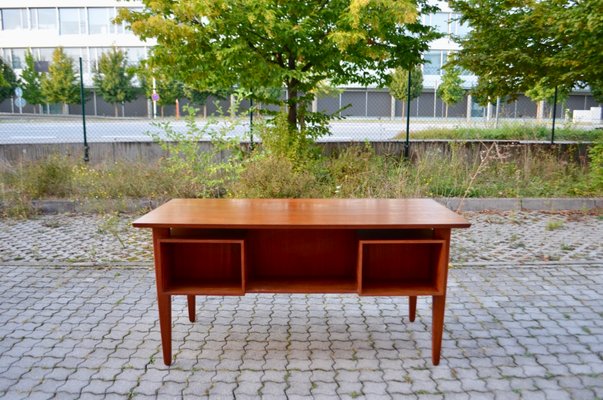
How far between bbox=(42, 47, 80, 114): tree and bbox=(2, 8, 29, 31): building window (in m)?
14.6

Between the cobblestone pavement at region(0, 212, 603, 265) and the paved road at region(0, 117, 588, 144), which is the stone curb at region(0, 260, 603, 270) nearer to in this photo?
the cobblestone pavement at region(0, 212, 603, 265)

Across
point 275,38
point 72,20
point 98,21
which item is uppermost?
point 72,20

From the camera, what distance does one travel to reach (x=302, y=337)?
392 cm

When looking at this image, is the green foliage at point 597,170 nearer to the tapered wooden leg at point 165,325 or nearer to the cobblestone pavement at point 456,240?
the cobblestone pavement at point 456,240

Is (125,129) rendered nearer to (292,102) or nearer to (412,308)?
(292,102)

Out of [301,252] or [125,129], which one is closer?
[301,252]

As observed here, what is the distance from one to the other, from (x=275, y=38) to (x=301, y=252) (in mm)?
4778

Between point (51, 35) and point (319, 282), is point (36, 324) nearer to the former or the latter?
point (319, 282)

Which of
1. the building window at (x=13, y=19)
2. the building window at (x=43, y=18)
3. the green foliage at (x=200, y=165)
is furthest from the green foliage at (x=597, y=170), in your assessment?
the building window at (x=13, y=19)

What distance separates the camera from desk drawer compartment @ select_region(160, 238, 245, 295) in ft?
11.3

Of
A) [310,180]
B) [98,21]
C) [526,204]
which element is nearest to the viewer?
[310,180]

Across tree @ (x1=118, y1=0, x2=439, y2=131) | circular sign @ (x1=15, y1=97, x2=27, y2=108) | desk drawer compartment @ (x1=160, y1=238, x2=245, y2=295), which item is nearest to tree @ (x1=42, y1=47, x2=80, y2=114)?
circular sign @ (x1=15, y1=97, x2=27, y2=108)

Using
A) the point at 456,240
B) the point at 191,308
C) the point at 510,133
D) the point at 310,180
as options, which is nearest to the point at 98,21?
the point at 510,133

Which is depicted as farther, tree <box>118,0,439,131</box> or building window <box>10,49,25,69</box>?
building window <box>10,49,25,69</box>
